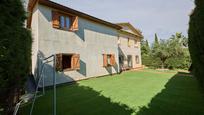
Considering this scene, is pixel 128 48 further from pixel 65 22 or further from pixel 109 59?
pixel 65 22

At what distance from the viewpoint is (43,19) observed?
39.4 ft

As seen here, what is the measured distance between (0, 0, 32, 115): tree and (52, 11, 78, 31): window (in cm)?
824

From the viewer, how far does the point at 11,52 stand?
3.89m

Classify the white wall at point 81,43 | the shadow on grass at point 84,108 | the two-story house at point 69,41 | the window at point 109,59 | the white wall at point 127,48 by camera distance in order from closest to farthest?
1. the shadow on grass at point 84,108
2. the two-story house at point 69,41
3. the white wall at point 81,43
4. the window at point 109,59
5. the white wall at point 127,48

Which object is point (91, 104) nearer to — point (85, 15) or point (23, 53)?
point (23, 53)

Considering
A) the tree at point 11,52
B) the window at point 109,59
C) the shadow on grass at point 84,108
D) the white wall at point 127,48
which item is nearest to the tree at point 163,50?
the white wall at point 127,48

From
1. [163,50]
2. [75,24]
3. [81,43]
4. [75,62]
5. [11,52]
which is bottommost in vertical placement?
[75,62]

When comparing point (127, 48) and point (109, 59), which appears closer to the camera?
point (109, 59)

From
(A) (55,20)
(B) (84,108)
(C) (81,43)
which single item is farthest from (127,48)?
(B) (84,108)

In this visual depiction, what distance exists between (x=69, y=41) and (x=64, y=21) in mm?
1748

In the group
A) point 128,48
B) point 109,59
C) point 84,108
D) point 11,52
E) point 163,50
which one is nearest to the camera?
point 11,52

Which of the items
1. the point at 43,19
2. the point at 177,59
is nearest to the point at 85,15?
the point at 43,19

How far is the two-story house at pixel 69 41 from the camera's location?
11906mm

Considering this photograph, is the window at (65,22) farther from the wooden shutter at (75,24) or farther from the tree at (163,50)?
the tree at (163,50)
